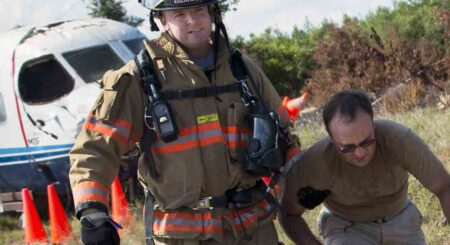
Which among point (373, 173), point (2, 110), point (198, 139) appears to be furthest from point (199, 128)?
point (2, 110)

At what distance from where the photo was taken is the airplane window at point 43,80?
422 inches

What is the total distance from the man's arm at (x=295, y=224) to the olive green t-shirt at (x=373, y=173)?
0.05 meters

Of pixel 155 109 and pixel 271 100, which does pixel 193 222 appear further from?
pixel 271 100

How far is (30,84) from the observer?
10.9m

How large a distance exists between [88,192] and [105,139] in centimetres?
27

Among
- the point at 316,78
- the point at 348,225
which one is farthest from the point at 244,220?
the point at 316,78

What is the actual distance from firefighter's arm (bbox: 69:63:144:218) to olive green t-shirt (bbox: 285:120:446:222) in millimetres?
927

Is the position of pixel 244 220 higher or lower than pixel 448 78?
higher

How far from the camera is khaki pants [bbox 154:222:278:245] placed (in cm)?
341

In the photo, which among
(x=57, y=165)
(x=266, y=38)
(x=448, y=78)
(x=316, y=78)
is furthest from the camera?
(x=266, y=38)

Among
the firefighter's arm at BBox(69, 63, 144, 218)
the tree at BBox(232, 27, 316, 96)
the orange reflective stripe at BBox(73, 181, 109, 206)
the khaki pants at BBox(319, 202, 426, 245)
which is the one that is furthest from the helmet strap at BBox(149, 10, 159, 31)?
the tree at BBox(232, 27, 316, 96)

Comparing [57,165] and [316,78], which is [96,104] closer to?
[57,165]

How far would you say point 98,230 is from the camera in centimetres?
307

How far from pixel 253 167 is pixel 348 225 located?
85 centimetres
